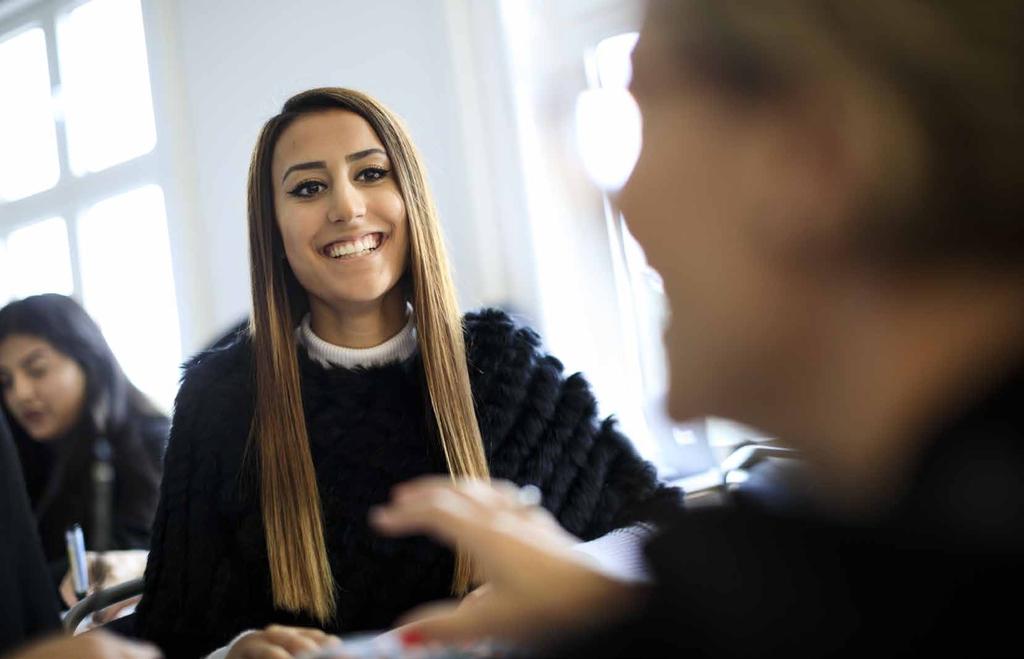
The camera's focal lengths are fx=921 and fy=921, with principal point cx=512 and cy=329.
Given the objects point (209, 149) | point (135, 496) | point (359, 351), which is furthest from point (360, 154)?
point (209, 149)

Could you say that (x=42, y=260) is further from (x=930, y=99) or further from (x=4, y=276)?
(x=930, y=99)

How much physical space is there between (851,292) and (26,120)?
3070 millimetres

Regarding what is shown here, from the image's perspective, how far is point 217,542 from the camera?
0.86 m

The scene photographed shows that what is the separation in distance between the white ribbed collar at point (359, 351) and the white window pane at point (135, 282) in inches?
62.1

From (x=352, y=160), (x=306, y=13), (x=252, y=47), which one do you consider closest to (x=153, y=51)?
(x=252, y=47)

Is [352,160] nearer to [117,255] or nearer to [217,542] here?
[217,542]

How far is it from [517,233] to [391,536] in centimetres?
109

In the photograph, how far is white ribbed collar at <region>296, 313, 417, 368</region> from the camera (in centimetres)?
93

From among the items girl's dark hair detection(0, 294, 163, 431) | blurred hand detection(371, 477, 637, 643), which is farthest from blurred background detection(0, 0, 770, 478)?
blurred hand detection(371, 477, 637, 643)

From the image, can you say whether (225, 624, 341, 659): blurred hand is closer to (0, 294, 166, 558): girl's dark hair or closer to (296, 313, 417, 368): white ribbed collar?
(296, 313, 417, 368): white ribbed collar

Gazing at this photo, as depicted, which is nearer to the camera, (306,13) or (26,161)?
(306,13)

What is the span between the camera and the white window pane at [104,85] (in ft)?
8.09

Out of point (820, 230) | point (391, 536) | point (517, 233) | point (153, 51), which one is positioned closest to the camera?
point (820, 230)

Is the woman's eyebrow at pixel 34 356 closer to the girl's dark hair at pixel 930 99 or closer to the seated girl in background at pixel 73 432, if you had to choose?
the seated girl in background at pixel 73 432
